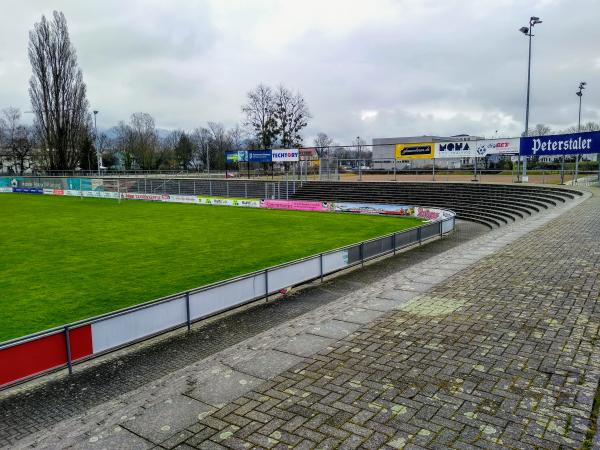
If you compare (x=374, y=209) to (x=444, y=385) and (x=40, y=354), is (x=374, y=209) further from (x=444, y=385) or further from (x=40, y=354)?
(x=40, y=354)

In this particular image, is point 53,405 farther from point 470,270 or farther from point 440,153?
point 440,153

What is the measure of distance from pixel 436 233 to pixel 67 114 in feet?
223

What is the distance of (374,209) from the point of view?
3138 centimetres

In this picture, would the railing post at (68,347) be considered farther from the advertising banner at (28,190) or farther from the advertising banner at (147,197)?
the advertising banner at (28,190)

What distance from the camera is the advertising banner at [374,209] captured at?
1174 inches

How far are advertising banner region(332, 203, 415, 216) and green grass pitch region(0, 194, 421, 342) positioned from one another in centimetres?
111

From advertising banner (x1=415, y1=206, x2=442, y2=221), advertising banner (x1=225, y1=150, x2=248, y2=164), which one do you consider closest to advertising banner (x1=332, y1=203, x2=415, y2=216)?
advertising banner (x1=415, y1=206, x2=442, y2=221)

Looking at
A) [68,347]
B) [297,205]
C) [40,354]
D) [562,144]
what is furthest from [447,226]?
[40,354]

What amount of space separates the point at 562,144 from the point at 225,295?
96.4 ft

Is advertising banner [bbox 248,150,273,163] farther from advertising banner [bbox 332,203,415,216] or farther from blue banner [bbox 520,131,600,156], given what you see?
blue banner [bbox 520,131,600,156]

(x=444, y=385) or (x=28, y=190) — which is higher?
(x=28, y=190)

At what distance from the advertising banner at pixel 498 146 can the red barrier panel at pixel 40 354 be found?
3332 centimetres

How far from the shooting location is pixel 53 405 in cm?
632

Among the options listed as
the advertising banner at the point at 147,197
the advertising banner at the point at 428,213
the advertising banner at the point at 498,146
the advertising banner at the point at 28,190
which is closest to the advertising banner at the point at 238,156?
the advertising banner at the point at 147,197
